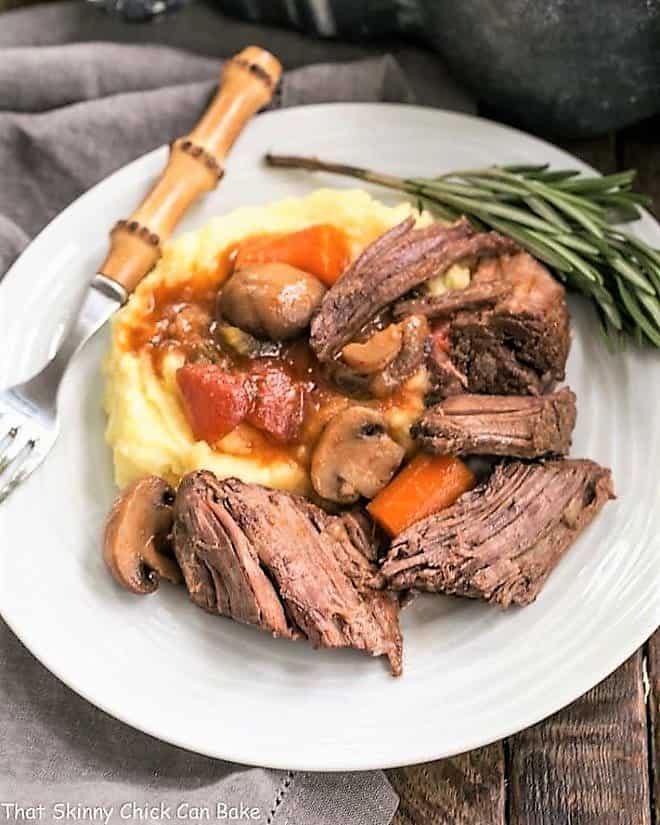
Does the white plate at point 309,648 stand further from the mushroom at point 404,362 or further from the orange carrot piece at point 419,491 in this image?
the mushroom at point 404,362

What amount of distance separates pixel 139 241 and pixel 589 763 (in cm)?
272

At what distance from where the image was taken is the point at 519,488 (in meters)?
4.06

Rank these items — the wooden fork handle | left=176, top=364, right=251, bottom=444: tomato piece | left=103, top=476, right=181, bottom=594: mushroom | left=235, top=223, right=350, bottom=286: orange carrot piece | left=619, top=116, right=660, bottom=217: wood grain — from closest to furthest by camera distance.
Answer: left=103, top=476, right=181, bottom=594: mushroom → left=176, top=364, right=251, bottom=444: tomato piece → left=235, top=223, right=350, bottom=286: orange carrot piece → the wooden fork handle → left=619, top=116, right=660, bottom=217: wood grain

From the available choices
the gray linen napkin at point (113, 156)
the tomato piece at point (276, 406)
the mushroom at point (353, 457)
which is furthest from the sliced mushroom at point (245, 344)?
the gray linen napkin at point (113, 156)

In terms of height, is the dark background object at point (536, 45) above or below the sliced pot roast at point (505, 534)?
above

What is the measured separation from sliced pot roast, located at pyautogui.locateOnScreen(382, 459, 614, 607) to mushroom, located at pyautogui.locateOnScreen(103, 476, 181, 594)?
0.83m

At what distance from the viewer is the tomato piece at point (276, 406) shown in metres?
4.18

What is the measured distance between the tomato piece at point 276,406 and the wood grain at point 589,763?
1436 millimetres

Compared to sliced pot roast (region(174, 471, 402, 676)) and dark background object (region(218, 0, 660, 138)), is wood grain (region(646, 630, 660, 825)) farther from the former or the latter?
dark background object (region(218, 0, 660, 138))

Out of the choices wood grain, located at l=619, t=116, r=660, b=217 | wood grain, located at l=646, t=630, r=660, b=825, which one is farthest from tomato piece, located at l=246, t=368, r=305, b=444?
wood grain, located at l=619, t=116, r=660, b=217

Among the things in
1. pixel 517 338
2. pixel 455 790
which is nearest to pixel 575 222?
pixel 517 338

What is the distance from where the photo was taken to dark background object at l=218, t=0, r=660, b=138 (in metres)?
4.55

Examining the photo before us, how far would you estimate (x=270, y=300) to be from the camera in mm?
4211

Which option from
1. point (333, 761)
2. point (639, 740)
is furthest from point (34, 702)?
point (639, 740)
